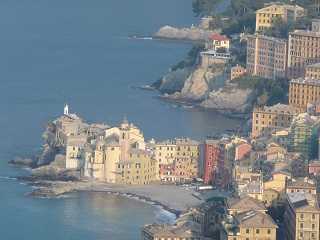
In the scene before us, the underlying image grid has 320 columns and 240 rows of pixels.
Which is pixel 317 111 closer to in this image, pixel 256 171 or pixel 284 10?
pixel 256 171

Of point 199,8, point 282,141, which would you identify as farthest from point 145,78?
point 282,141

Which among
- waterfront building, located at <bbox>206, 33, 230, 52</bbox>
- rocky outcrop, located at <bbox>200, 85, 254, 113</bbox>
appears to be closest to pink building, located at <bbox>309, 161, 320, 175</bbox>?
rocky outcrop, located at <bbox>200, 85, 254, 113</bbox>

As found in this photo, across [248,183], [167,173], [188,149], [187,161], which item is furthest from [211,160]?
[248,183]

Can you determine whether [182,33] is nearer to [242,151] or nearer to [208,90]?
[208,90]

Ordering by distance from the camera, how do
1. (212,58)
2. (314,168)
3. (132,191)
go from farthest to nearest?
(212,58)
(132,191)
(314,168)

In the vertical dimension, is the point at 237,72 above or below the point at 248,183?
above

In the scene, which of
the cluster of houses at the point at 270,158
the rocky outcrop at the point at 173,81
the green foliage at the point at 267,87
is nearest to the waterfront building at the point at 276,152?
the cluster of houses at the point at 270,158

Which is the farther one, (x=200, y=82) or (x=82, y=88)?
(x=82, y=88)
